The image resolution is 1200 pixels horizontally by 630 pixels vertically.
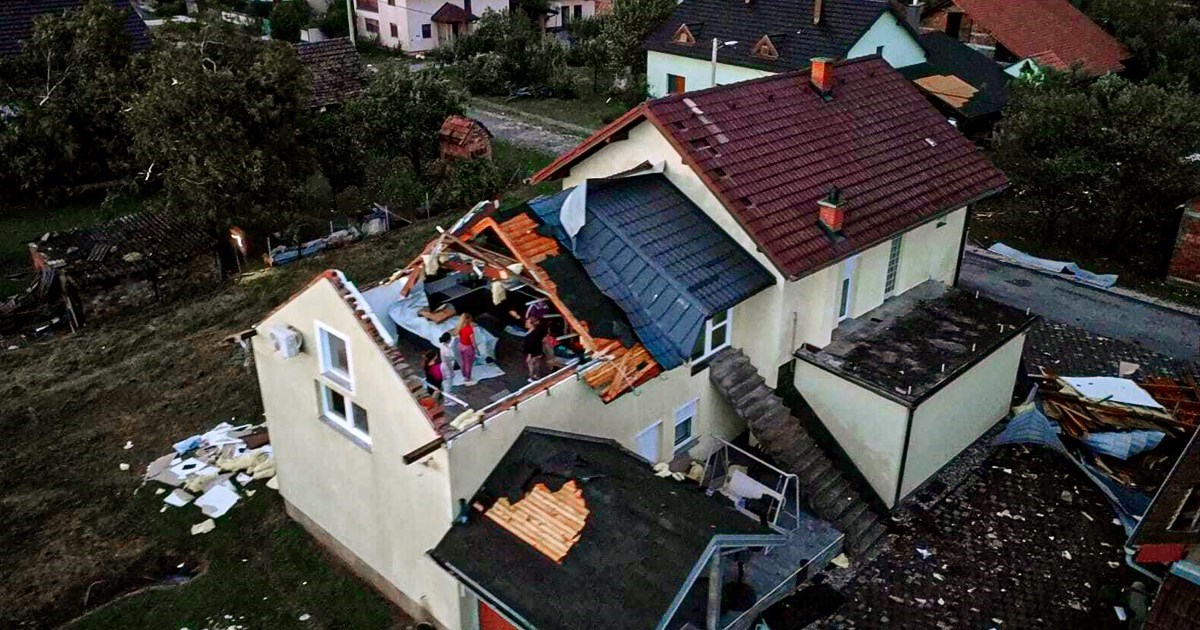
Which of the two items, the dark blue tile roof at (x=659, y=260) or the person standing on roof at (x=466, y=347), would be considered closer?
the person standing on roof at (x=466, y=347)

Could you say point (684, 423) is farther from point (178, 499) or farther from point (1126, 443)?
point (178, 499)

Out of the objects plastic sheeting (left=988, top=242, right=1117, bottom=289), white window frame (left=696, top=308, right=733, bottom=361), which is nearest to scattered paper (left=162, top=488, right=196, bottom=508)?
white window frame (left=696, top=308, right=733, bottom=361)

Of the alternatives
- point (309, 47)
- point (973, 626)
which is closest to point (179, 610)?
point (973, 626)

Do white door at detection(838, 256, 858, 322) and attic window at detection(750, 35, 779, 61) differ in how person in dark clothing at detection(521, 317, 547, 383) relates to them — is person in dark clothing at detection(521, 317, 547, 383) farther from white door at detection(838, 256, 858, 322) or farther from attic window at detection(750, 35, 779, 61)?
attic window at detection(750, 35, 779, 61)

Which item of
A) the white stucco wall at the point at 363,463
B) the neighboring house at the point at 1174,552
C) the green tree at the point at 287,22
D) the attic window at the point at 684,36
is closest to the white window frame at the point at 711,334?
the white stucco wall at the point at 363,463

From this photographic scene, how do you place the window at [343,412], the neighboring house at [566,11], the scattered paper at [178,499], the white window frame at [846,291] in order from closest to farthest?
the window at [343,412]
the scattered paper at [178,499]
the white window frame at [846,291]
the neighboring house at [566,11]

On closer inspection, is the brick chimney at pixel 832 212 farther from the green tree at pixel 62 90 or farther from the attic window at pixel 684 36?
the attic window at pixel 684 36

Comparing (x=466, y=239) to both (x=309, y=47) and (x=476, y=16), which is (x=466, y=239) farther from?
→ (x=476, y=16)
